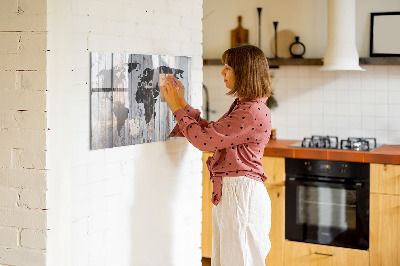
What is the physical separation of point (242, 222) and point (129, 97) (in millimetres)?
785

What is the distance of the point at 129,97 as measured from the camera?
2812 millimetres

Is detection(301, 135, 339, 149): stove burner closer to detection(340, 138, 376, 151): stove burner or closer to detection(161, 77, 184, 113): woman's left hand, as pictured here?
detection(340, 138, 376, 151): stove burner

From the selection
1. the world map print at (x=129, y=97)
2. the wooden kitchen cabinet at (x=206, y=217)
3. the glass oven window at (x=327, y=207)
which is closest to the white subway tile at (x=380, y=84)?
the glass oven window at (x=327, y=207)

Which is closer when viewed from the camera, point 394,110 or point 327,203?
point 327,203

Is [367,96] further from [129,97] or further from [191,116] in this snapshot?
[129,97]

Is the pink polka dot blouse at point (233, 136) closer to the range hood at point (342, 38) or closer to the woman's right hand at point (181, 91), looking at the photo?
the woman's right hand at point (181, 91)

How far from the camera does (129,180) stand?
9.41ft

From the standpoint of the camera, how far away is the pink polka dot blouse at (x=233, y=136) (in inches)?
111

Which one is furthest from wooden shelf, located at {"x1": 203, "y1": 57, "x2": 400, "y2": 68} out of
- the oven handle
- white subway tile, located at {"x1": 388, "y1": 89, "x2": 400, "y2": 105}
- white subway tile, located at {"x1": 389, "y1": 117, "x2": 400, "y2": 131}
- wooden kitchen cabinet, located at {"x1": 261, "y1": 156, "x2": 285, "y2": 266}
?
the oven handle

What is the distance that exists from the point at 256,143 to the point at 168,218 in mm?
635

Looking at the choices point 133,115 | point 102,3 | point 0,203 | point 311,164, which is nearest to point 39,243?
point 0,203

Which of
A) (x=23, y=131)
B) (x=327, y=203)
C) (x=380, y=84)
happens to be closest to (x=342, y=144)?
(x=327, y=203)

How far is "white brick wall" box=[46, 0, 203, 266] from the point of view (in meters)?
2.42

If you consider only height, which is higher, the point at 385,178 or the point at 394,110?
the point at 394,110
